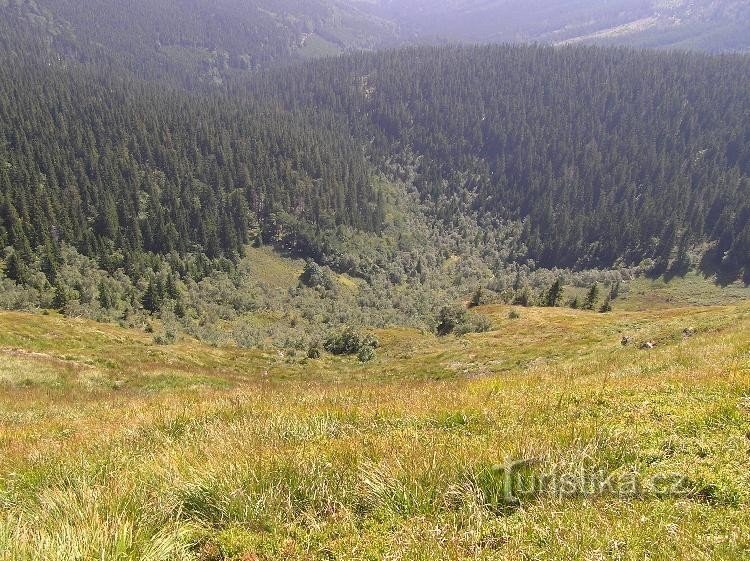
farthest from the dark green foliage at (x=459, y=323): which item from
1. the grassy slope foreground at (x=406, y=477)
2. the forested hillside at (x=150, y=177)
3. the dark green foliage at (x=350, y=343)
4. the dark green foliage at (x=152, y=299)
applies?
the forested hillside at (x=150, y=177)

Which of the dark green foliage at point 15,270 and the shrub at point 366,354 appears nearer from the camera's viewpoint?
the shrub at point 366,354

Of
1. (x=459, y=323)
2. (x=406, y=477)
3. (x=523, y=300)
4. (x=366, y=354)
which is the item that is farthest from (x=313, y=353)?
(x=523, y=300)

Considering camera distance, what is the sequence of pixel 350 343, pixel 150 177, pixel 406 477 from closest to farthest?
1. pixel 406 477
2. pixel 350 343
3. pixel 150 177

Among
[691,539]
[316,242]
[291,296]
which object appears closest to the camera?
[691,539]

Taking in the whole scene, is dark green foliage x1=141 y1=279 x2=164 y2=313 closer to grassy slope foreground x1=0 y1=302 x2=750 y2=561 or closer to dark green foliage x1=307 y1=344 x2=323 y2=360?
dark green foliage x1=307 y1=344 x2=323 y2=360

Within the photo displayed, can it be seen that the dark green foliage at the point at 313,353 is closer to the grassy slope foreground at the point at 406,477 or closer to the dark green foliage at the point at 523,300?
the grassy slope foreground at the point at 406,477

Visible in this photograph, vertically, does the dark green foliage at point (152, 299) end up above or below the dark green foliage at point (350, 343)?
below

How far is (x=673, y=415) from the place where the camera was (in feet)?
21.1

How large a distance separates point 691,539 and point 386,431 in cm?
408

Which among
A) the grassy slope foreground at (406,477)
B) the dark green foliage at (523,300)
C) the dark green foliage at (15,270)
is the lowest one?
the dark green foliage at (523,300)

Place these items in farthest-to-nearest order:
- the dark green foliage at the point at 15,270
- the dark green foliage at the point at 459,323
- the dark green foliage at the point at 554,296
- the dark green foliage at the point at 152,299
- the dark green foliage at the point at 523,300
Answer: the dark green foliage at the point at 152,299 → the dark green foliage at the point at 554,296 → the dark green foliage at the point at 523,300 → the dark green foliage at the point at 15,270 → the dark green foliage at the point at 459,323

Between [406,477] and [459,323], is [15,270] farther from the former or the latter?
[406,477]

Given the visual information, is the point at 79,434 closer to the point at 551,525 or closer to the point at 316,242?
the point at 551,525

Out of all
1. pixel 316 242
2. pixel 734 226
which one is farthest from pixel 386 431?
pixel 734 226
